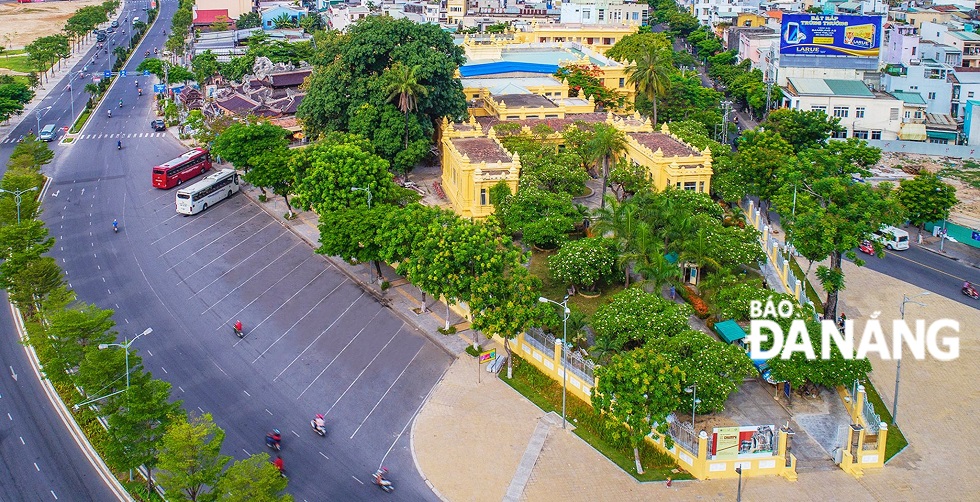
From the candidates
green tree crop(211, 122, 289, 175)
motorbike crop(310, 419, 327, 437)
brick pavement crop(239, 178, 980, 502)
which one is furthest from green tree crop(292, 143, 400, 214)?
motorbike crop(310, 419, 327, 437)

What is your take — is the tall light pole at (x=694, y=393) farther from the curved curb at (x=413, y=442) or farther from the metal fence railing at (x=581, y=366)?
the curved curb at (x=413, y=442)

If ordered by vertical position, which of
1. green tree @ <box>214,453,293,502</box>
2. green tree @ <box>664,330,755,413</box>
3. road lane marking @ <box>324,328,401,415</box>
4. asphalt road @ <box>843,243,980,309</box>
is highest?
green tree @ <box>664,330,755,413</box>

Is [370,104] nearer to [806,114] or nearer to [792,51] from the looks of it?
[806,114]

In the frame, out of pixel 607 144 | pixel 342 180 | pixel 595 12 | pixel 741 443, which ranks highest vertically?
pixel 595 12

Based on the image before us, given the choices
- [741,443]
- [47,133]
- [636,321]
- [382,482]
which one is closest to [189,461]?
[382,482]

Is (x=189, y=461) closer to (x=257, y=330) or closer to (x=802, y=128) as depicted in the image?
(x=257, y=330)

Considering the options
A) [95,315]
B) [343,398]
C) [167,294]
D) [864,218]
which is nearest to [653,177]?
[864,218]

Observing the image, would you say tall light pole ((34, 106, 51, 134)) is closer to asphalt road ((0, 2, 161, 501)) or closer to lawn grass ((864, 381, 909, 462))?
asphalt road ((0, 2, 161, 501))
